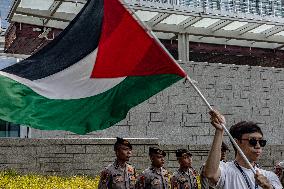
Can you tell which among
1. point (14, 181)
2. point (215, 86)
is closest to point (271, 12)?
point (215, 86)

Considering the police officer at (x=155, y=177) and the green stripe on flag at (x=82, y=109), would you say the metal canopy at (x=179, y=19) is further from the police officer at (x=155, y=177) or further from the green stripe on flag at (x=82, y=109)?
the green stripe on flag at (x=82, y=109)

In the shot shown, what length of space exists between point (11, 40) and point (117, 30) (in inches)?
533

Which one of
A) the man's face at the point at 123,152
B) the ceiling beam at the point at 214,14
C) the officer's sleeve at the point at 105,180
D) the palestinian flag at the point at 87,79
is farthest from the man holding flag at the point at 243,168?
the ceiling beam at the point at 214,14

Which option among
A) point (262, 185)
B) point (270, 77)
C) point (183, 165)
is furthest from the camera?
point (270, 77)

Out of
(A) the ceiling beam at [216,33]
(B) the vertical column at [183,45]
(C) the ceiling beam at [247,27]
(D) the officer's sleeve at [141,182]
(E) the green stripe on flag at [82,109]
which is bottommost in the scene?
(D) the officer's sleeve at [141,182]

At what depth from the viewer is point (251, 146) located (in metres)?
3.59

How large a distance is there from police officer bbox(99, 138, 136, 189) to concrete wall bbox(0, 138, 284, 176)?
2.87 meters

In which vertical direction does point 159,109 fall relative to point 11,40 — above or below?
below

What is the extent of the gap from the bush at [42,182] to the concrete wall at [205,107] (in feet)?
4.91

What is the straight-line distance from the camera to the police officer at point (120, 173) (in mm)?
7238

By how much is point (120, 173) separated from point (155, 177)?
80 cm

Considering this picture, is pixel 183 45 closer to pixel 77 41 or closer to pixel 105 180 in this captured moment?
pixel 105 180

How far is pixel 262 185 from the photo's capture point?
3.31 metres

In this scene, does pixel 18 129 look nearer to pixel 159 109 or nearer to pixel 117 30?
pixel 159 109
